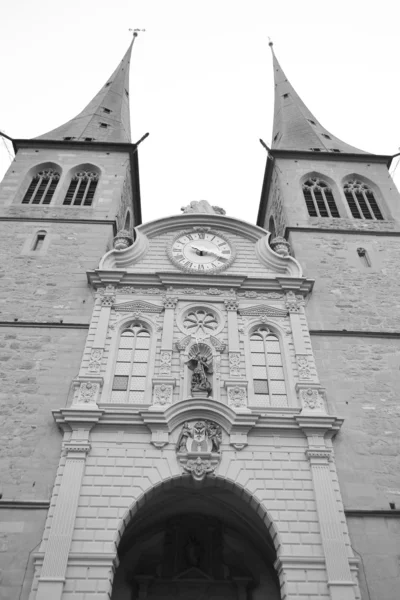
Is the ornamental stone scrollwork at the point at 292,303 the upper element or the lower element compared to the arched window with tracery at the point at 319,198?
lower

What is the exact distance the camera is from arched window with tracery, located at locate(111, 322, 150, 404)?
1133 cm

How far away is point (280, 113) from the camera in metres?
26.5

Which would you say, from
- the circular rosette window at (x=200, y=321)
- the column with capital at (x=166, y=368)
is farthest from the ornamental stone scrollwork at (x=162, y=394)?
the circular rosette window at (x=200, y=321)

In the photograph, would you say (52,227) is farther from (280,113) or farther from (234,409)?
(280,113)

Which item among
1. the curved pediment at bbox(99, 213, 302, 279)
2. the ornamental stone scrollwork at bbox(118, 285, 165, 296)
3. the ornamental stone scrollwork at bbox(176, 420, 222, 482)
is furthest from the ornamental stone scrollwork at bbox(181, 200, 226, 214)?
the ornamental stone scrollwork at bbox(176, 420, 222, 482)

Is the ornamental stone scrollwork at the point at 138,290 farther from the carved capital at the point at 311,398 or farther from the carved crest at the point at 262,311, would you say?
the carved capital at the point at 311,398

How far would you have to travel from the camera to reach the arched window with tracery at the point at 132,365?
11328 mm

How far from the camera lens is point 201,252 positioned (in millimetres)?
14820

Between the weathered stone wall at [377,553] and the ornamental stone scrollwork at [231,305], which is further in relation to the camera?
the ornamental stone scrollwork at [231,305]

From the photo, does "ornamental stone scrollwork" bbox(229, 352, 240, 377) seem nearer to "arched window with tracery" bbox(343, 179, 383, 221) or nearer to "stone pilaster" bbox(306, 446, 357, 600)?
"stone pilaster" bbox(306, 446, 357, 600)

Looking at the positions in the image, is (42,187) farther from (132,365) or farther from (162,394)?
(162,394)

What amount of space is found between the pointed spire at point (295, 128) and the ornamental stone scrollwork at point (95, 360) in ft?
41.5

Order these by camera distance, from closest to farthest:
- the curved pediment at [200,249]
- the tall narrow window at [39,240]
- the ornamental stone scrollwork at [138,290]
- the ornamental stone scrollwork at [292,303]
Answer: the ornamental stone scrollwork at [292,303] < the ornamental stone scrollwork at [138,290] < the curved pediment at [200,249] < the tall narrow window at [39,240]

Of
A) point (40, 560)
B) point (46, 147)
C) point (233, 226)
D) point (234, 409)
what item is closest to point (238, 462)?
point (234, 409)
